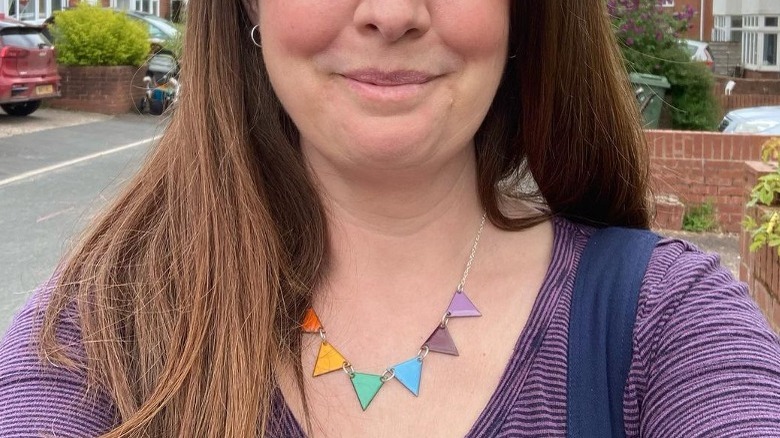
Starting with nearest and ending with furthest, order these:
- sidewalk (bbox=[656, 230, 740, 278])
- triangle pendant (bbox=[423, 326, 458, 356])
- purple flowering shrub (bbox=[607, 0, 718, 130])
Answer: triangle pendant (bbox=[423, 326, 458, 356]) → sidewalk (bbox=[656, 230, 740, 278]) → purple flowering shrub (bbox=[607, 0, 718, 130])

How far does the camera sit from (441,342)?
1.53m

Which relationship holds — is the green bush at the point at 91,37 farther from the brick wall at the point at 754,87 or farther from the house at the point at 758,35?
the house at the point at 758,35

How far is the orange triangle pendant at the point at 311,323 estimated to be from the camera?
1.55 metres

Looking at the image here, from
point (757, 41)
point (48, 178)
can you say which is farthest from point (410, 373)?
point (757, 41)

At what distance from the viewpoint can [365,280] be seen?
1.62 meters

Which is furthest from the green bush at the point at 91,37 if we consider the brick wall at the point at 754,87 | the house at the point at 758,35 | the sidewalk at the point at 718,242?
the house at the point at 758,35

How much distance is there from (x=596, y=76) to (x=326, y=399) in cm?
77

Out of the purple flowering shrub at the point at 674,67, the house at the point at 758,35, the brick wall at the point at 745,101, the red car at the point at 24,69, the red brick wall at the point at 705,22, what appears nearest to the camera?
the purple flowering shrub at the point at 674,67

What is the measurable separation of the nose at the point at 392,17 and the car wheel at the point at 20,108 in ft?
52.2

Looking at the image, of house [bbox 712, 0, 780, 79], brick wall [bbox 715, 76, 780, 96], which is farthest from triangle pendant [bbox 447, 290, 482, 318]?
house [bbox 712, 0, 780, 79]

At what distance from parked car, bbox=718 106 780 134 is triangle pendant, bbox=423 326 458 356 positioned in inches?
373

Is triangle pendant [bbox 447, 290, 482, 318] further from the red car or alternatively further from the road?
the red car

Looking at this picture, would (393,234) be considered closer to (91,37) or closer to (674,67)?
A: (674,67)

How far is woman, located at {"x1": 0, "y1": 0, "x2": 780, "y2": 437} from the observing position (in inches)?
53.9
